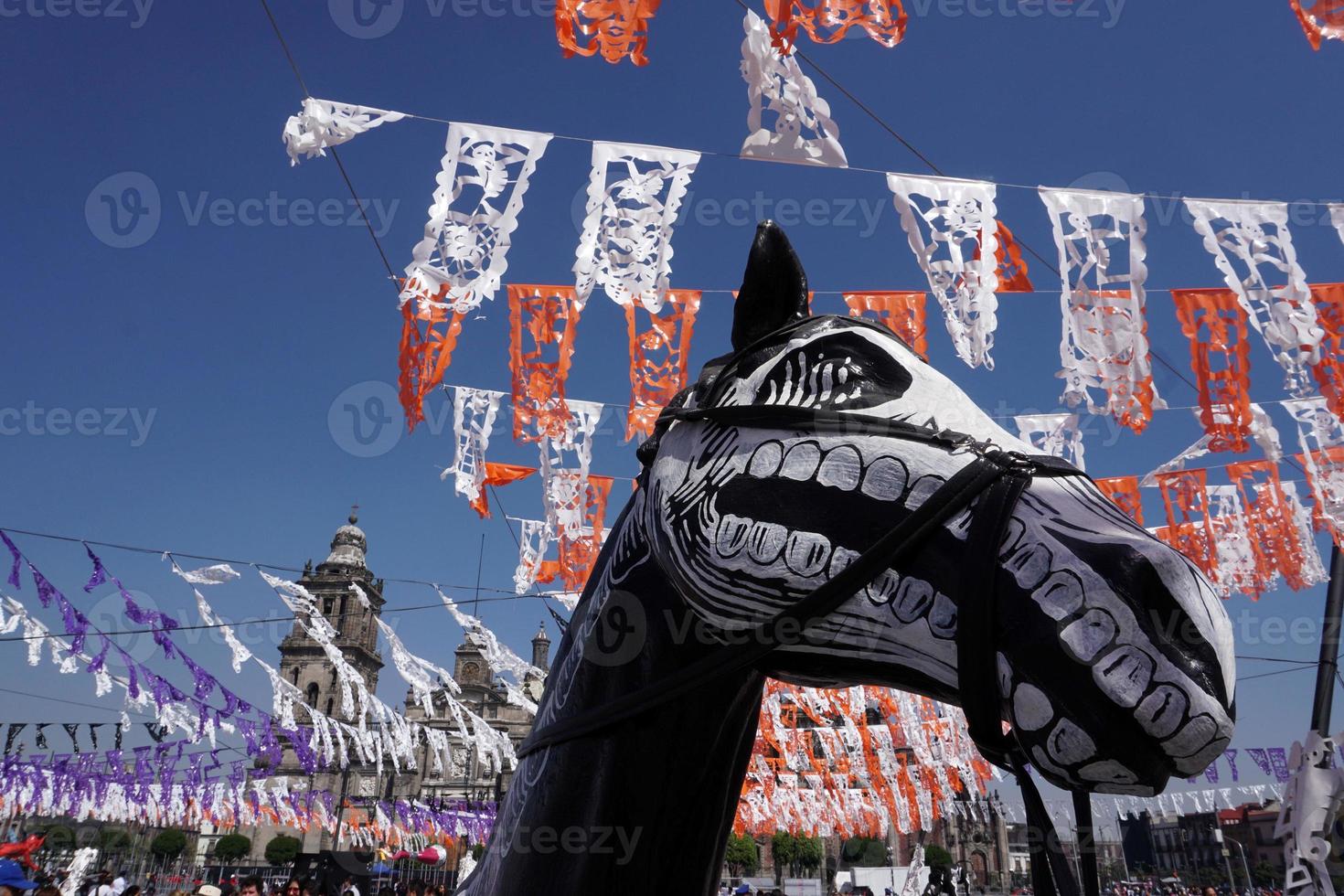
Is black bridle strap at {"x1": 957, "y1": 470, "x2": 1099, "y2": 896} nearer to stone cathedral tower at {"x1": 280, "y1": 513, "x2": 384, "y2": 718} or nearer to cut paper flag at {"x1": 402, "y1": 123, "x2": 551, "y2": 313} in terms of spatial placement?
cut paper flag at {"x1": 402, "y1": 123, "x2": 551, "y2": 313}

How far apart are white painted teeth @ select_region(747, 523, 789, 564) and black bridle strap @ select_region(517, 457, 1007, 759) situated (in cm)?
8

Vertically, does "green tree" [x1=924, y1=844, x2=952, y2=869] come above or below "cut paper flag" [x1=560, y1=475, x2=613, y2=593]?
below

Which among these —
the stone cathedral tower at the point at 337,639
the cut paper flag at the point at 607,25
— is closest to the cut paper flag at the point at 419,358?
the cut paper flag at the point at 607,25

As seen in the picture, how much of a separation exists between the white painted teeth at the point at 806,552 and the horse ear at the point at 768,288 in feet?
1.59

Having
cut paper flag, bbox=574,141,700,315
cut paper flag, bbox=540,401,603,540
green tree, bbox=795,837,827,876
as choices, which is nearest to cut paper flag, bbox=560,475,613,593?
cut paper flag, bbox=540,401,603,540

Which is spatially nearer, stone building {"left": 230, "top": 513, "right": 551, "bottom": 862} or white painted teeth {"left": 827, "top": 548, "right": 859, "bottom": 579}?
white painted teeth {"left": 827, "top": 548, "right": 859, "bottom": 579}

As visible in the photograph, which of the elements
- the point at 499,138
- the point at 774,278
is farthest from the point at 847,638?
the point at 499,138

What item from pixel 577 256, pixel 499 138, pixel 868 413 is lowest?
pixel 868 413

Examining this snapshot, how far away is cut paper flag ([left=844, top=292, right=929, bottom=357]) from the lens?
7520mm

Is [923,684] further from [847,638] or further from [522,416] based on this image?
[522,416]

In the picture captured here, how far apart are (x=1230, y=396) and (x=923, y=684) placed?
25.2 feet

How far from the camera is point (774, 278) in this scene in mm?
1545

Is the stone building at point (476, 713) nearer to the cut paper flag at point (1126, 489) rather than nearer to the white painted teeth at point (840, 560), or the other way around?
the cut paper flag at point (1126, 489)

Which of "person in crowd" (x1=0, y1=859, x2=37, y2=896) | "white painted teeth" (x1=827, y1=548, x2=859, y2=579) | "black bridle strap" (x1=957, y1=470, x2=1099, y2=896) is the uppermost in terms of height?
"white painted teeth" (x1=827, y1=548, x2=859, y2=579)
